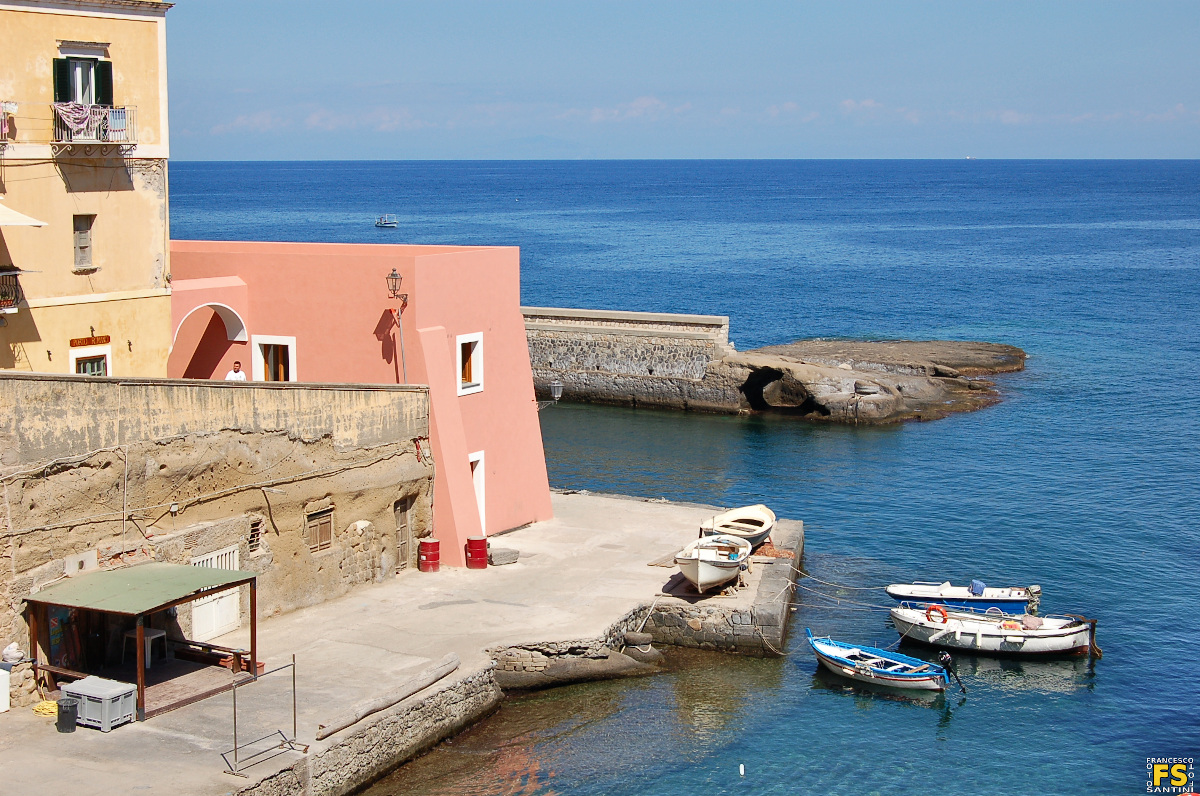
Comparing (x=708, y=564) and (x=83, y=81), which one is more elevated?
(x=83, y=81)

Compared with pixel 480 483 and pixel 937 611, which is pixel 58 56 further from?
pixel 937 611

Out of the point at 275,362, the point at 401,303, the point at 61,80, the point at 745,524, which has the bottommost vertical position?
the point at 745,524

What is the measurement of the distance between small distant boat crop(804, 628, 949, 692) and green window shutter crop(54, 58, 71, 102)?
16820 millimetres

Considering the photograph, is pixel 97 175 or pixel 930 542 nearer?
pixel 97 175

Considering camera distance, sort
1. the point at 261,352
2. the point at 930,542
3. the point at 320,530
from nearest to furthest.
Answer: the point at 320,530 < the point at 261,352 < the point at 930,542

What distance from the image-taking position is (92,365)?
23.2 metres

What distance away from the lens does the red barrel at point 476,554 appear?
24547 mm

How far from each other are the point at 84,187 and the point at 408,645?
34.4 ft

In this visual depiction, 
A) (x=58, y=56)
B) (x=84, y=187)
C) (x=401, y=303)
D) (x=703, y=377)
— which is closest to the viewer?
(x=58, y=56)

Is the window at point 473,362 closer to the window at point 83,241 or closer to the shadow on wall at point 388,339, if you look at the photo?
the shadow on wall at point 388,339

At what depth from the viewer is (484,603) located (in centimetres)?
2248

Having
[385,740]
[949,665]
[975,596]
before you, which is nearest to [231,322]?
[385,740]

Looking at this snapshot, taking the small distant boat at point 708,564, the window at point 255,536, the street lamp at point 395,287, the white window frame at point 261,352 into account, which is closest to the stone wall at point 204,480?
the window at point 255,536

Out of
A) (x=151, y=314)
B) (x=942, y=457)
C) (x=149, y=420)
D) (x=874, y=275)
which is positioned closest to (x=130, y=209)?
(x=151, y=314)
